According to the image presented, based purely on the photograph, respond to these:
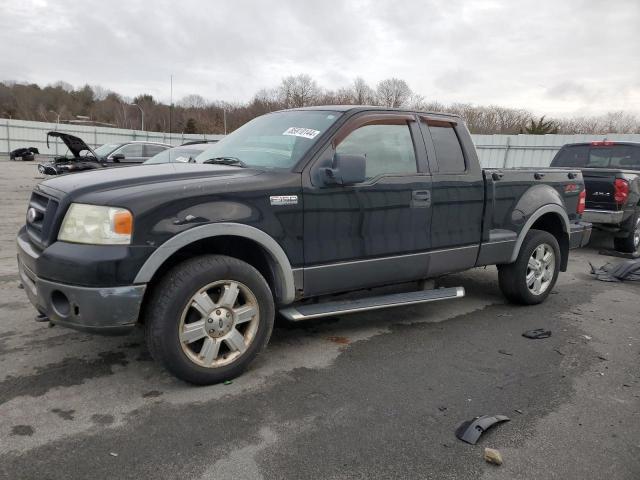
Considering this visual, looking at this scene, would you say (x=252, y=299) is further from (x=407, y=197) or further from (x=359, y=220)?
(x=407, y=197)

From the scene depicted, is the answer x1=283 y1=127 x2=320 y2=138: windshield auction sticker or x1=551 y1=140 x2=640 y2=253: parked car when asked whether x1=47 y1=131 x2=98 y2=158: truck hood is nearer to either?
x1=283 y1=127 x2=320 y2=138: windshield auction sticker

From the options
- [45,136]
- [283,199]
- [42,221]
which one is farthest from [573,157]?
[45,136]

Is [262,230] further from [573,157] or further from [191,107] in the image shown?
[191,107]

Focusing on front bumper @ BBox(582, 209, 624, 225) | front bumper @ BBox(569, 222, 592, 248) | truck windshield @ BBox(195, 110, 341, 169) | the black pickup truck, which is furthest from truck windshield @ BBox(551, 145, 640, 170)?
truck windshield @ BBox(195, 110, 341, 169)

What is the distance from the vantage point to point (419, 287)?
187 inches

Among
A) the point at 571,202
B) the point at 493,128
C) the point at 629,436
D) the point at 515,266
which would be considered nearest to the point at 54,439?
the point at 629,436

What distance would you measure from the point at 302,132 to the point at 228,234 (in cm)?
114

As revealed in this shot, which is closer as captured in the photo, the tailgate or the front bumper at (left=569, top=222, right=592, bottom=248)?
the front bumper at (left=569, top=222, right=592, bottom=248)

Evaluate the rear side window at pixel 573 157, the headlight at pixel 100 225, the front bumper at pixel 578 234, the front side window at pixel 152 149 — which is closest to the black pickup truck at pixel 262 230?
the headlight at pixel 100 225

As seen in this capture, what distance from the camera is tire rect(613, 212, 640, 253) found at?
8.52 m

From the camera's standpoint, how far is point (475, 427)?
295 centimetres

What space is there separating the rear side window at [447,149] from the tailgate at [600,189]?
4805mm

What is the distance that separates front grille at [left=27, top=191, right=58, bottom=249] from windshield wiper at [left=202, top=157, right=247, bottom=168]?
1.24 m

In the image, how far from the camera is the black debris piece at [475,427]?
286 cm
